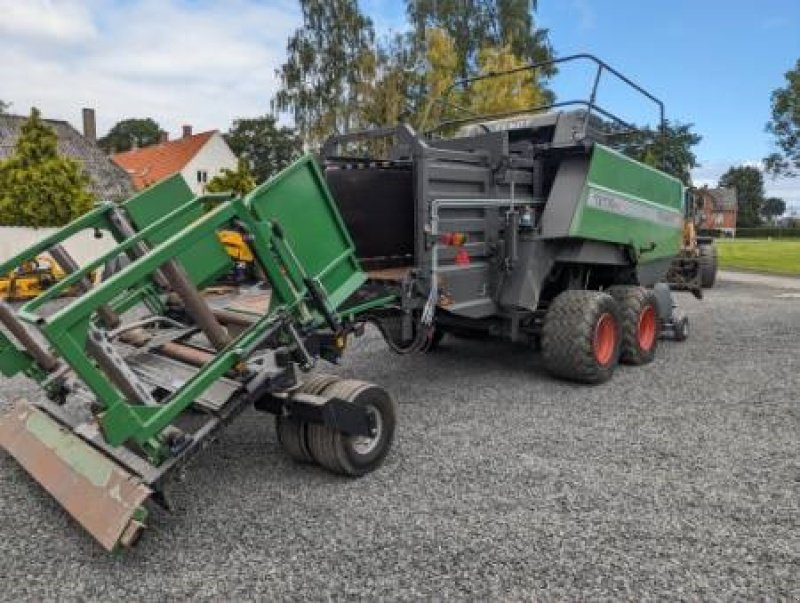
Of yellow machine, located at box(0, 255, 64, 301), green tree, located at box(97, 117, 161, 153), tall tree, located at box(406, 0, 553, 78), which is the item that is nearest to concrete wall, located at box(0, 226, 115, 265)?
yellow machine, located at box(0, 255, 64, 301)

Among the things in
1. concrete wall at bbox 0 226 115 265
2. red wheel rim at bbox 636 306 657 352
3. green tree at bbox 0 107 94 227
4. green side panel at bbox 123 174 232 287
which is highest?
green tree at bbox 0 107 94 227

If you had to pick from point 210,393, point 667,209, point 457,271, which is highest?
point 667,209

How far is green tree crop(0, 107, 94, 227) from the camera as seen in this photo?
1491cm

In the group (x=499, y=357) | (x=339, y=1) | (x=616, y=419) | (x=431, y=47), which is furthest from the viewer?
(x=339, y=1)

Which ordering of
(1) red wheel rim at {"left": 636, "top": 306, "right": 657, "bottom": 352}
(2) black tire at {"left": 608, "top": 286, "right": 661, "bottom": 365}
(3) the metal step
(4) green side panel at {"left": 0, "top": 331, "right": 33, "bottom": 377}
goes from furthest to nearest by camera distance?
(1) red wheel rim at {"left": 636, "top": 306, "right": 657, "bottom": 352} < (2) black tire at {"left": 608, "top": 286, "right": 661, "bottom": 365} < (4) green side panel at {"left": 0, "top": 331, "right": 33, "bottom": 377} < (3) the metal step

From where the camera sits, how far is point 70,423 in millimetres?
3715

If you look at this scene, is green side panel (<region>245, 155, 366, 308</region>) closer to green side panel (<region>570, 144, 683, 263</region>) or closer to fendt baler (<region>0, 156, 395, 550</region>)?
fendt baler (<region>0, 156, 395, 550</region>)

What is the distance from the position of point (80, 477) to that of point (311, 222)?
A: 71.8 inches

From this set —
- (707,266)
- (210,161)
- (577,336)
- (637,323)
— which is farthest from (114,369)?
(210,161)

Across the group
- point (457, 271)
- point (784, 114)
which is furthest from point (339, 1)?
point (457, 271)

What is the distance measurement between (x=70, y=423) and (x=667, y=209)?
6.09 m

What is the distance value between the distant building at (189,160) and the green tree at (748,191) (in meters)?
70.8

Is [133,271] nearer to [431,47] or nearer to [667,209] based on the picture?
[667,209]

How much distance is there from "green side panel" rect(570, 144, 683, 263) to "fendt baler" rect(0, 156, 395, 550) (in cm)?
225
